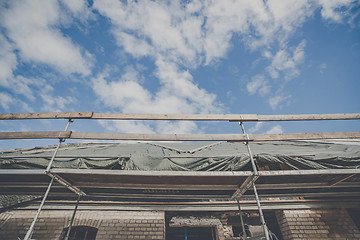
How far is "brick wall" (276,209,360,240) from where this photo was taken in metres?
4.61

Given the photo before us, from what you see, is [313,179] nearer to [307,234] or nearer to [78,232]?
[307,234]

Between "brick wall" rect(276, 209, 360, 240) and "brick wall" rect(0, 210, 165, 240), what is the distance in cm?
344

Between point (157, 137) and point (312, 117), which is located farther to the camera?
point (312, 117)

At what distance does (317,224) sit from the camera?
4809mm

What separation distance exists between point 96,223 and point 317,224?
20.2ft

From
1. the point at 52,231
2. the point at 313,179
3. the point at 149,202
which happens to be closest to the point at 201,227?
the point at 149,202

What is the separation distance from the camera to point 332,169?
300cm

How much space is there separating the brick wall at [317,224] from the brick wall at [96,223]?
3.44m

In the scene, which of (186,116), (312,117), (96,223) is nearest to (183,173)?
(186,116)

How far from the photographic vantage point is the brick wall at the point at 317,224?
4.61m

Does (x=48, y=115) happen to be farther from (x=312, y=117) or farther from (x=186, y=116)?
(x=312, y=117)

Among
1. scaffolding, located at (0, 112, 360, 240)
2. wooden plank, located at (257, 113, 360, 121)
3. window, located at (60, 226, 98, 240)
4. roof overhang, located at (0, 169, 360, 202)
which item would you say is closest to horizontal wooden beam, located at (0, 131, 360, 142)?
scaffolding, located at (0, 112, 360, 240)

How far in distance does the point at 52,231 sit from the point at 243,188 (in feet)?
16.9

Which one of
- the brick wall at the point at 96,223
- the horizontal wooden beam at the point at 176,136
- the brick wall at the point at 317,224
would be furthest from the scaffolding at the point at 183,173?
the brick wall at the point at 317,224
